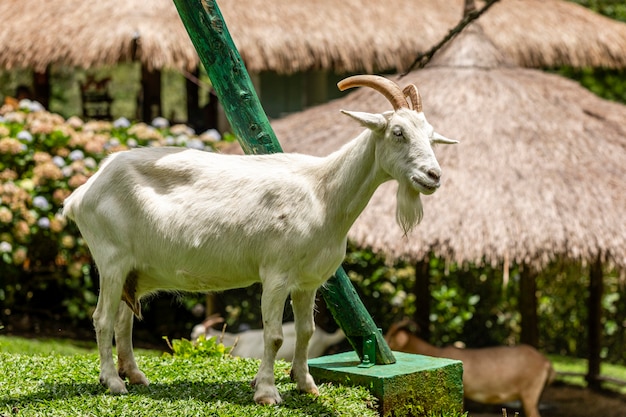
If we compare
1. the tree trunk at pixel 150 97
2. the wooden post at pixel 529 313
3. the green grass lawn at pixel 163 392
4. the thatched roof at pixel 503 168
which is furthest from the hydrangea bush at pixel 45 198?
the wooden post at pixel 529 313

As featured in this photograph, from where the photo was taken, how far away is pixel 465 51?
31.2 ft

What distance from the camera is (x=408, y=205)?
3.86 metres

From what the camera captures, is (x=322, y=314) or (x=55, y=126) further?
(x=322, y=314)

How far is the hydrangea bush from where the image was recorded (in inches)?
336

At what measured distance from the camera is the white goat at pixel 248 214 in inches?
155

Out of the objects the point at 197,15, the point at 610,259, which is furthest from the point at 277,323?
the point at 610,259

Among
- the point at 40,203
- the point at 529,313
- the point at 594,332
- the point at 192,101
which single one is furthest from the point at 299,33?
the point at 594,332

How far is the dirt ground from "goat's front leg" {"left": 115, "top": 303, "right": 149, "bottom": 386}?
5.14 metres

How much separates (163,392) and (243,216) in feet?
3.28

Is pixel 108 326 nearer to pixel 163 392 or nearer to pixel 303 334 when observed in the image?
pixel 163 392

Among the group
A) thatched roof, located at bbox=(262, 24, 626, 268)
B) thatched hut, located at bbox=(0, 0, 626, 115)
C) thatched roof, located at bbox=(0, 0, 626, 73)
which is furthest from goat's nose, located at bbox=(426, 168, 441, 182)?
thatched hut, located at bbox=(0, 0, 626, 115)

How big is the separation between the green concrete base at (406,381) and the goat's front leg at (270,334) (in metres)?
0.60

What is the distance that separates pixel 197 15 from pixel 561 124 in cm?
519

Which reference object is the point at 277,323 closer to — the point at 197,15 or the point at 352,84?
the point at 352,84
